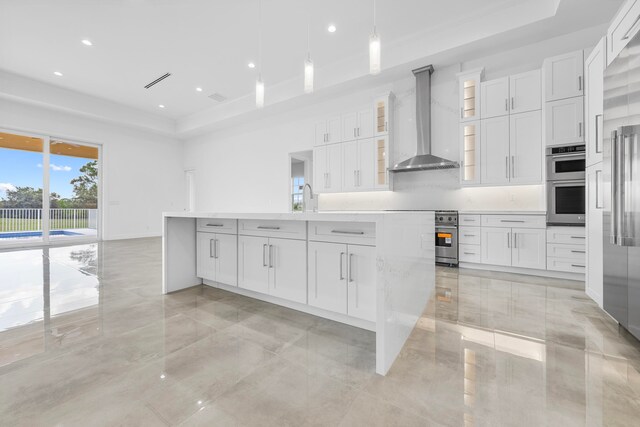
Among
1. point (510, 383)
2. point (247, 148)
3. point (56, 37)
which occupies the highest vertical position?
point (56, 37)

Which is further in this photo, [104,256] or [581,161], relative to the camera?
[104,256]

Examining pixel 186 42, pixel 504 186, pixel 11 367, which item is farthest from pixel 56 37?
pixel 504 186

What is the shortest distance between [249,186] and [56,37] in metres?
4.39

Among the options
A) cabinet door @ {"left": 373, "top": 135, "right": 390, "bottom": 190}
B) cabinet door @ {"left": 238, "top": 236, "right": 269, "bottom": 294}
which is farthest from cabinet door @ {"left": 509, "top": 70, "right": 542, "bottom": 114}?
cabinet door @ {"left": 238, "top": 236, "right": 269, "bottom": 294}

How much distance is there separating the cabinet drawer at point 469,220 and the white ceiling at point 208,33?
266cm

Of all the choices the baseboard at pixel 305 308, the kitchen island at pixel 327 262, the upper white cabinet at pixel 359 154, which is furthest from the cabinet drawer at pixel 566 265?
the baseboard at pixel 305 308

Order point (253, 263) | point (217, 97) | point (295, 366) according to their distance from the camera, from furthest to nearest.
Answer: point (217, 97) < point (253, 263) < point (295, 366)

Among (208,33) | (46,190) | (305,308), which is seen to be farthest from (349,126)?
(46,190)

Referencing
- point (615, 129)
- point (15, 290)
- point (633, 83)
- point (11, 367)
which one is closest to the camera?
point (11, 367)

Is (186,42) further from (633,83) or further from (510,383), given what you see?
(510,383)

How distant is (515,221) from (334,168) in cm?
318

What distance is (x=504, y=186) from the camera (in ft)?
13.4

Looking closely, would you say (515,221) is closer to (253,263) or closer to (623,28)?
(623,28)

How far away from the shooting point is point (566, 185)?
3393mm
